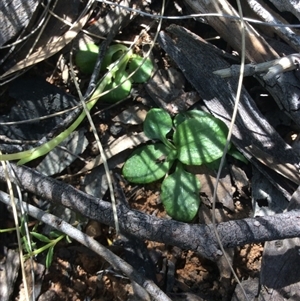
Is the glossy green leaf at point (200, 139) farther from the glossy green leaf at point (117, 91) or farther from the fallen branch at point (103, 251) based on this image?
the fallen branch at point (103, 251)

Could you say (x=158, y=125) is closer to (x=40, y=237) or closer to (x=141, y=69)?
(x=141, y=69)

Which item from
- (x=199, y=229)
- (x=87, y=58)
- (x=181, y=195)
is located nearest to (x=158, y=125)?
(x=181, y=195)

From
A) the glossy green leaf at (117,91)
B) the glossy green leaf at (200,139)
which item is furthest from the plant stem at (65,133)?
the glossy green leaf at (200,139)

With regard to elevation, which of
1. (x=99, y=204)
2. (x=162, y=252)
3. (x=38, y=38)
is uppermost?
(x=38, y=38)

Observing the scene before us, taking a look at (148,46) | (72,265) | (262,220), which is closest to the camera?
(262,220)

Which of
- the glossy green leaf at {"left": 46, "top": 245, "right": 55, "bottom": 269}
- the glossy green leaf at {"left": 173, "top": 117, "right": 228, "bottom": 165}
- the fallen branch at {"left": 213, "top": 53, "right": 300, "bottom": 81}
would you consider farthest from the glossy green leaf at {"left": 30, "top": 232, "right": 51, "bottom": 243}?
the fallen branch at {"left": 213, "top": 53, "right": 300, "bottom": 81}

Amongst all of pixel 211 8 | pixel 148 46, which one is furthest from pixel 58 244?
pixel 211 8

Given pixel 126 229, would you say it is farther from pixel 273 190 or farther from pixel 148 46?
pixel 148 46
